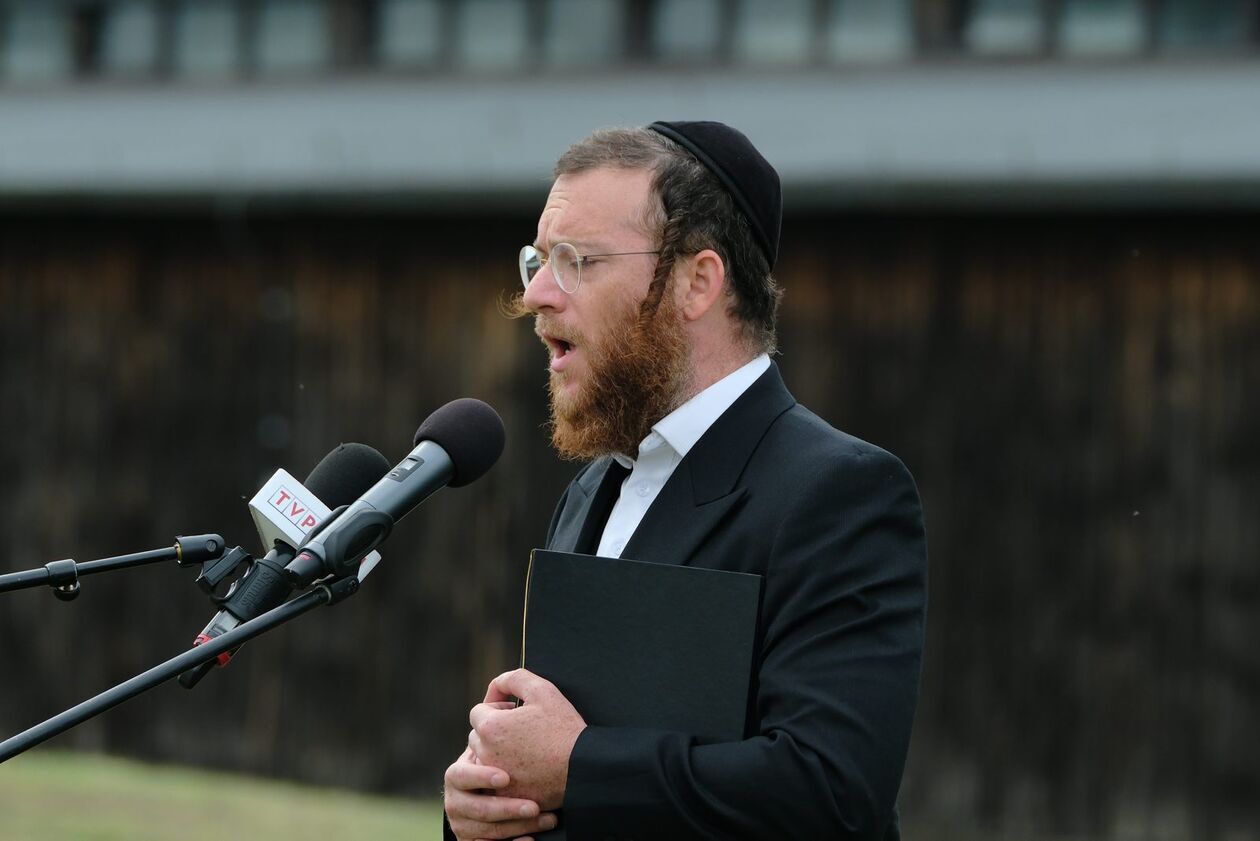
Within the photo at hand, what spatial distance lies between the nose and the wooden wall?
5.15 metres

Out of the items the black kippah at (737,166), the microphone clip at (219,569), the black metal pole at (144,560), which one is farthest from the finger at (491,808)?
→ the black kippah at (737,166)

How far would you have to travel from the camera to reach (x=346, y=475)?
8.70 feet

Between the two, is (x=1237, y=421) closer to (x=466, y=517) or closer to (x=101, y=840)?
(x=466, y=517)

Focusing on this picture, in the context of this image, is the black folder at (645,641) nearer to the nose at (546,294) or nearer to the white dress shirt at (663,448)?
the white dress shirt at (663,448)

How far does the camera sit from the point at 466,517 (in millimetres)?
8445

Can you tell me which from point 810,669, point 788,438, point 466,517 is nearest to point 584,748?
point 810,669

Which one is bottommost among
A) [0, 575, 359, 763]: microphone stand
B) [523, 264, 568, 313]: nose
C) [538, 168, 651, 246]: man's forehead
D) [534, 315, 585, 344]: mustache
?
[0, 575, 359, 763]: microphone stand

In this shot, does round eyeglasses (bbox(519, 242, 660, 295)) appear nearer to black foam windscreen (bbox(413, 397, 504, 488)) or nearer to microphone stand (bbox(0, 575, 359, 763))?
black foam windscreen (bbox(413, 397, 504, 488))

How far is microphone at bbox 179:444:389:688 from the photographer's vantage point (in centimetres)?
228

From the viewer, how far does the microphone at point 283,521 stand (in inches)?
89.6

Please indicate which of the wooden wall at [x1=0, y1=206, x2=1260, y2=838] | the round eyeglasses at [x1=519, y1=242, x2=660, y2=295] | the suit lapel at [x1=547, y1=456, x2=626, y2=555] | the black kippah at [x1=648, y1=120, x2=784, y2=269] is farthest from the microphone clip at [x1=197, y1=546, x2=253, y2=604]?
the wooden wall at [x1=0, y1=206, x2=1260, y2=838]

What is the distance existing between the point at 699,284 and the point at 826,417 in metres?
5.11

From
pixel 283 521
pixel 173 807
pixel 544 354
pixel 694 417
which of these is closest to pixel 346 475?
pixel 283 521

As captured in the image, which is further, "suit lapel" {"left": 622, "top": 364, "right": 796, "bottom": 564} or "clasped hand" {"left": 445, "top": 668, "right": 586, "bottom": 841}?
"suit lapel" {"left": 622, "top": 364, "right": 796, "bottom": 564}
